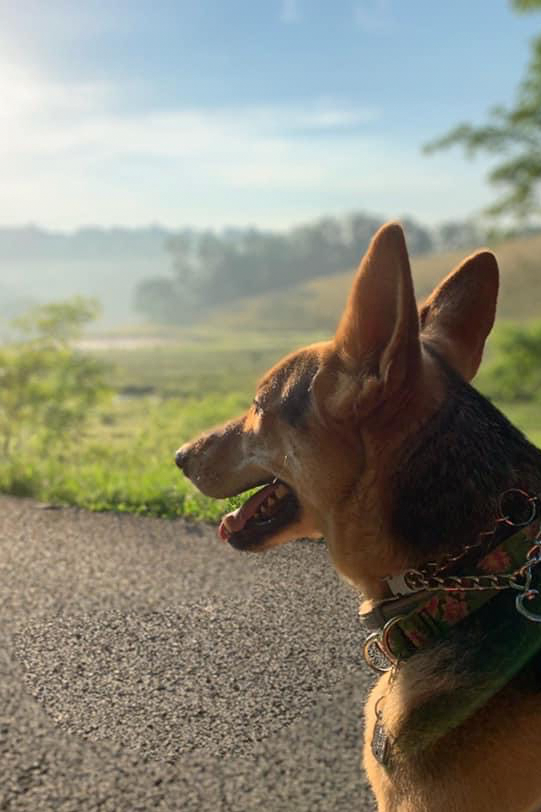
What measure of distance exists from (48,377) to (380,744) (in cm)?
923

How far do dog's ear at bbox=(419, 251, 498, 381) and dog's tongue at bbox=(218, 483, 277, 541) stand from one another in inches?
27.5

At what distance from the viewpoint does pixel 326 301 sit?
5475 cm

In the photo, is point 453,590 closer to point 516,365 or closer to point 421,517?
Result: point 421,517

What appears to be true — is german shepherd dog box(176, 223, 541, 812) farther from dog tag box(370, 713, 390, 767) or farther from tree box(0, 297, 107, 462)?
tree box(0, 297, 107, 462)

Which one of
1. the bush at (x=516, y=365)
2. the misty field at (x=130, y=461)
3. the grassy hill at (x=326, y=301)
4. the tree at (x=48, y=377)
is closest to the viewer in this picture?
the misty field at (x=130, y=461)

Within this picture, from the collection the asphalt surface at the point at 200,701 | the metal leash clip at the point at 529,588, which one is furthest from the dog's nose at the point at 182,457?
the metal leash clip at the point at 529,588

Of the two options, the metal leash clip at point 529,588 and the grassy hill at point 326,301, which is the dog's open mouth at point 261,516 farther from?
the grassy hill at point 326,301

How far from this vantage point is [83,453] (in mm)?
9266

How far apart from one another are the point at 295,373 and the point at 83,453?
7.27 metres

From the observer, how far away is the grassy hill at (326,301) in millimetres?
26141

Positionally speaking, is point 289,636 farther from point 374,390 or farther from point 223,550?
point 374,390

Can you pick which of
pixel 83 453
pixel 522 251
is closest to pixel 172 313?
pixel 522 251

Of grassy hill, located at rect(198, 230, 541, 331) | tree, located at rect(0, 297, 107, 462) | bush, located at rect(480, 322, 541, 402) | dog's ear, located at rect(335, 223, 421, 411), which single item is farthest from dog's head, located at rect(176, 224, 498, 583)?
bush, located at rect(480, 322, 541, 402)

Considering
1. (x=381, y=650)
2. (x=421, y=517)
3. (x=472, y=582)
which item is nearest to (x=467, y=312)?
(x=421, y=517)
